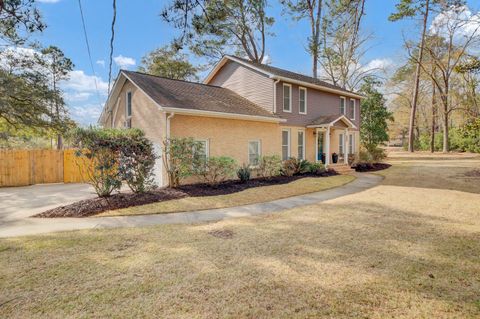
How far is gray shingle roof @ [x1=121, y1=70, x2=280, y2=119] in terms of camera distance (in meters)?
11.6

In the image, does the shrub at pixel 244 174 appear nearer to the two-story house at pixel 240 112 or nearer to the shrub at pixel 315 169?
the two-story house at pixel 240 112

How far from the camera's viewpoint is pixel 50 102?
50.0 ft

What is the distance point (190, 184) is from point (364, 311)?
899cm

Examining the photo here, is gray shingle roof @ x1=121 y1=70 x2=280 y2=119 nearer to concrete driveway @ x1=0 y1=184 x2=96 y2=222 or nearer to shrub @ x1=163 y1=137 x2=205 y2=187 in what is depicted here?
shrub @ x1=163 y1=137 x2=205 y2=187

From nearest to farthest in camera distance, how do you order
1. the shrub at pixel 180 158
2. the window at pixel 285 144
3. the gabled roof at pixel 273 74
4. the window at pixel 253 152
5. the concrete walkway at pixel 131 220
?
the concrete walkway at pixel 131 220 → the shrub at pixel 180 158 → the window at pixel 253 152 → the gabled roof at pixel 273 74 → the window at pixel 285 144

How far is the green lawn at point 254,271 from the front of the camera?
2.95 m

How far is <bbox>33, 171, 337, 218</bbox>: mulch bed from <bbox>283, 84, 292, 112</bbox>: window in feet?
17.8

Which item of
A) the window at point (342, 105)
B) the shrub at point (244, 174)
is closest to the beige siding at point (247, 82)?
the shrub at point (244, 174)

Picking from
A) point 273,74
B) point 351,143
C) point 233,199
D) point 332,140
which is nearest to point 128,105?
point 273,74

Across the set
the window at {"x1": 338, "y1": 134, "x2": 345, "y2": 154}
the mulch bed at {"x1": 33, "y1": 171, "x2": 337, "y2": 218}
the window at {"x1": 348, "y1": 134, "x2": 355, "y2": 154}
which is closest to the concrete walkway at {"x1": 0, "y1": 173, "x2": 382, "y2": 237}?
the mulch bed at {"x1": 33, "y1": 171, "x2": 337, "y2": 218}

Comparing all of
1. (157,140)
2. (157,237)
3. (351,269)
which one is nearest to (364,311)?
(351,269)

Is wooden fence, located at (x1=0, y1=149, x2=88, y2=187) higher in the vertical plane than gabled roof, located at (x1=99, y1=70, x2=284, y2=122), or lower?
lower

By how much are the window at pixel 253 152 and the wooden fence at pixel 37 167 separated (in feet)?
26.1

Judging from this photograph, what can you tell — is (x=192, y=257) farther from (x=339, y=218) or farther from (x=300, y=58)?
(x=300, y=58)
